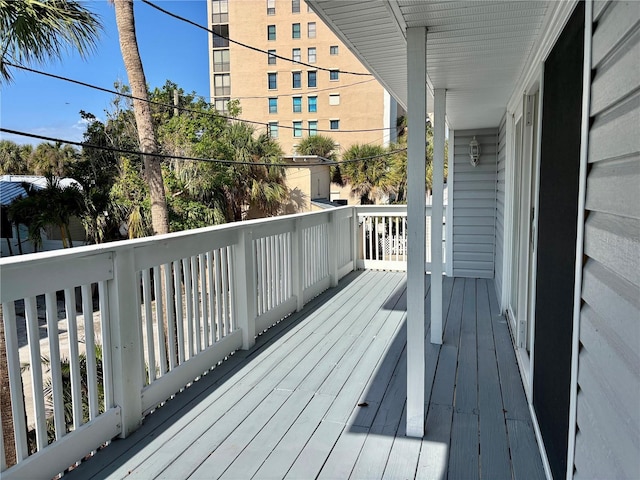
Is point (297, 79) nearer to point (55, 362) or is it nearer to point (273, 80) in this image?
point (273, 80)

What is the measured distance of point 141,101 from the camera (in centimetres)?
648

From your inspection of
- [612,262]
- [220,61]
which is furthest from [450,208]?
[220,61]

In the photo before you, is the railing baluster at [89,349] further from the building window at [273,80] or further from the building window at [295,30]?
the building window at [295,30]

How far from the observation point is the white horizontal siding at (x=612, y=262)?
0.92m

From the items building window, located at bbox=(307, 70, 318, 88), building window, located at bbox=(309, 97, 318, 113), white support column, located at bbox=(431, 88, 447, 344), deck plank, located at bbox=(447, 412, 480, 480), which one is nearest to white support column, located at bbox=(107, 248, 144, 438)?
deck plank, located at bbox=(447, 412, 480, 480)

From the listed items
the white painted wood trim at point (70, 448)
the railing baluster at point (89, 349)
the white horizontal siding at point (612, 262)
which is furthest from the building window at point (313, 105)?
the white horizontal siding at point (612, 262)

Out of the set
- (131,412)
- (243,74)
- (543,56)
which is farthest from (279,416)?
(243,74)

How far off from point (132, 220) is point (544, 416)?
1156 cm

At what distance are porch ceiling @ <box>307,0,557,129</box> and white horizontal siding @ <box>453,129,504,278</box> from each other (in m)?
2.18

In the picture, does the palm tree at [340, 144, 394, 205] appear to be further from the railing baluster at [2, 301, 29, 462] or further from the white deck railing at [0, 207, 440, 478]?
the railing baluster at [2, 301, 29, 462]

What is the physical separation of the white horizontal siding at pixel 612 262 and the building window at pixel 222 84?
119 feet

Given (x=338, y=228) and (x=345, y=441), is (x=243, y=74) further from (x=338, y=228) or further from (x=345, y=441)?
(x=345, y=441)

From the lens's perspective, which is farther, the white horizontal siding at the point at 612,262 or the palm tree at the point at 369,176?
the palm tree at the point at 369,176

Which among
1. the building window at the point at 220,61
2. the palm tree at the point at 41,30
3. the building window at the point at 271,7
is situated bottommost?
the palm tree at the point at 41,30
